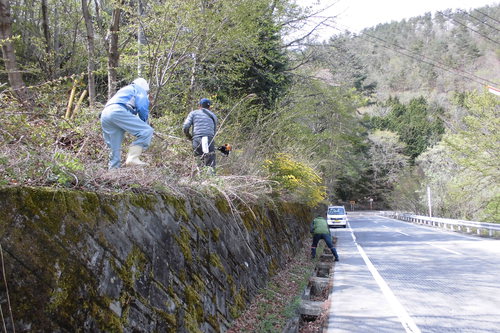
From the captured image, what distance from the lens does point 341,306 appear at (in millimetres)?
7152

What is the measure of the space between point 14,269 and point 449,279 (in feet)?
28.8

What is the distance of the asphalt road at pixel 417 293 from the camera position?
5.84m

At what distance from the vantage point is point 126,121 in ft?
15.6

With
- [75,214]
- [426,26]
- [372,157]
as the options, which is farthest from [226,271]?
[426,26]

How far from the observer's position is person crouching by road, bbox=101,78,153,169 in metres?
4.74

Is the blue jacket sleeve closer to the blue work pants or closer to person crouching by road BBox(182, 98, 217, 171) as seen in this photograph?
the blue work pants

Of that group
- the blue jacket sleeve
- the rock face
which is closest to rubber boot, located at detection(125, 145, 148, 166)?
the blue jacket sleeve

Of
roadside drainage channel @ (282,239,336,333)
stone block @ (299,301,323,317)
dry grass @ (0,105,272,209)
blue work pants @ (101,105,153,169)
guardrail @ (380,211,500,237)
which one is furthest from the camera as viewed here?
guardrail @ (380,211,500,237)

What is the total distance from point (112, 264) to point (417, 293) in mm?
6311

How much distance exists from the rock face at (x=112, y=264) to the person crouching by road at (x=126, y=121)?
2.47 ft

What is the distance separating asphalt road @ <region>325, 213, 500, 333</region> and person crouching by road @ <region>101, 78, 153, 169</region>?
3.82m

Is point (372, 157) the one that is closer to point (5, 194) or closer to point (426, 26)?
point (426, 26)

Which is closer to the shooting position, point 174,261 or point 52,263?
point 52,263

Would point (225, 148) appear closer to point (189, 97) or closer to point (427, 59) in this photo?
point (189, 97)
